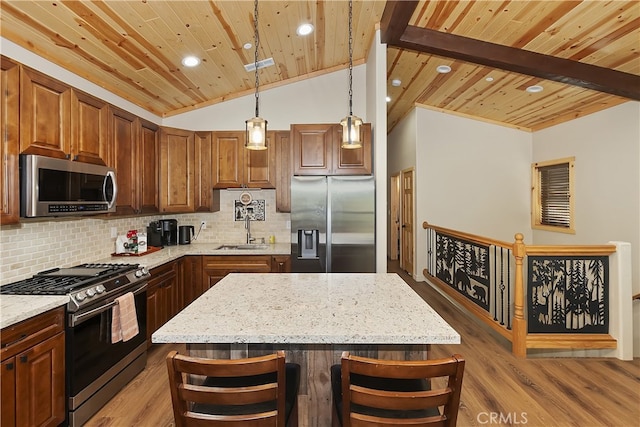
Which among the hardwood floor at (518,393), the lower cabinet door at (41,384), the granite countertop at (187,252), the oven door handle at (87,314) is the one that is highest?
the granite countertop at (187,252)

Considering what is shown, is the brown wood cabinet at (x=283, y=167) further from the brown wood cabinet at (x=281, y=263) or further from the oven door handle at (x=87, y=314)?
the oven door handle at (x=87, y=314)

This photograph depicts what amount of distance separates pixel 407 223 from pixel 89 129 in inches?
218

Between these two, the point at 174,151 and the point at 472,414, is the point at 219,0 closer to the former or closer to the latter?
the point at 174,151

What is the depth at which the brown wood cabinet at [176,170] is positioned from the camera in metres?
3.75

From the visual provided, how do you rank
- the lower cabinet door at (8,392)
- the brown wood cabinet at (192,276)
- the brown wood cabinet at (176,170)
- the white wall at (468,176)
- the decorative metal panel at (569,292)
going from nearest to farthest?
the lower cabinet door at (8,392) < the decorative metal panel at (569,292) < the brown wood cabinet at (192,276) < the brown wood cabinet at (176,170) < the white wall at (468,176)

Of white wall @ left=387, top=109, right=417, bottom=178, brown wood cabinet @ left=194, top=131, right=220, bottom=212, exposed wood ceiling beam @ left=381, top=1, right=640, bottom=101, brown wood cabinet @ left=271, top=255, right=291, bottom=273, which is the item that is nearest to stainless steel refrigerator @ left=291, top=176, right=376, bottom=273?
brown wood cabinet @ left=271, top=255, right=291, bottom=273

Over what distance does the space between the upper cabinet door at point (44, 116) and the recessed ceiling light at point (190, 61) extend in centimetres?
108

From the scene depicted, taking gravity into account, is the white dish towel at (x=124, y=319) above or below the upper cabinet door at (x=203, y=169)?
below

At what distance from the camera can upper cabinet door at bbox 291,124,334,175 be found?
372 cm

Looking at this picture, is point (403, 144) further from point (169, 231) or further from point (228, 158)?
point (169, 231)

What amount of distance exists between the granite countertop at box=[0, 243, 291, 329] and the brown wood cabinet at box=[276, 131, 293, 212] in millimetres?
577

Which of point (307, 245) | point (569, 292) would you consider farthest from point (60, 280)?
point (569, 292)

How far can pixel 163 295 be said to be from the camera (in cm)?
318

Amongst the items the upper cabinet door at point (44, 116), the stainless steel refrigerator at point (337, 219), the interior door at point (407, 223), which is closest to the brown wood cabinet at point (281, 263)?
the stainless steel refrigerator at point (337, 219)
